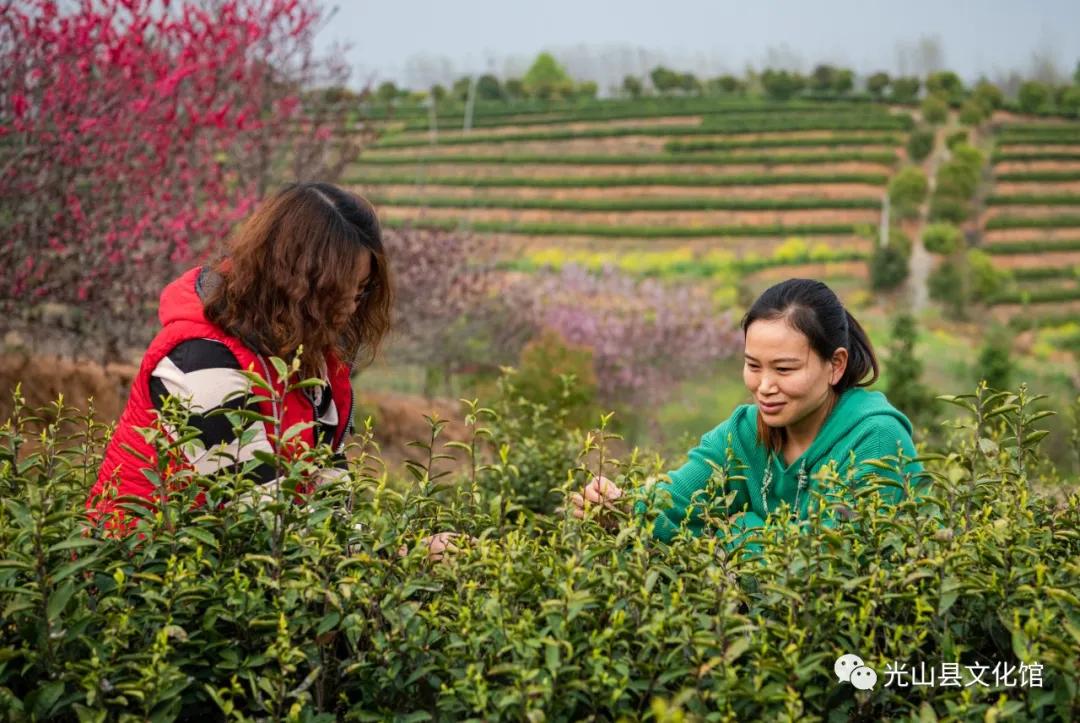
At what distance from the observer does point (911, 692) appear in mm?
1454

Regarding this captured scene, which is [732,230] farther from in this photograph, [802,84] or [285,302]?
[285,302]

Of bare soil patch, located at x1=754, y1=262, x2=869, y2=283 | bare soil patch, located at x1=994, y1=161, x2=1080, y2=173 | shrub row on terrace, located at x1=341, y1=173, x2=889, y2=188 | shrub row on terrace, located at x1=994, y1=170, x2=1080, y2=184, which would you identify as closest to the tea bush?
bare soil patch, located at x1=754, y1=262, x2=869, y2=283

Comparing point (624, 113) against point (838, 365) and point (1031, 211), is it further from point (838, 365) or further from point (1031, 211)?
point (838, 365)

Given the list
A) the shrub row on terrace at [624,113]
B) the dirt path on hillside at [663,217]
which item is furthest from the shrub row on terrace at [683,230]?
the shrub row on terrace at [624,113]

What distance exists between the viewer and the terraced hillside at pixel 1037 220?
23.5 metres

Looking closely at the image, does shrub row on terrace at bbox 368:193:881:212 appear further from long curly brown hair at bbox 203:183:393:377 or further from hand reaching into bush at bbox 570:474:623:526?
hand reaching into bush at bbox 570:474:623:526

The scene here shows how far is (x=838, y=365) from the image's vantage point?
254 centimetres

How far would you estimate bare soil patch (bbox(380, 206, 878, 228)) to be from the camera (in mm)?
26852

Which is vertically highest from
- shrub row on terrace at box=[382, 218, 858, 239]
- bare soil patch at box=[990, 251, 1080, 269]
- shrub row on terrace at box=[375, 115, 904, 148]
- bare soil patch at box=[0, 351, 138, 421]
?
shrub row on terrace at box=[375, 115, 904, 148]

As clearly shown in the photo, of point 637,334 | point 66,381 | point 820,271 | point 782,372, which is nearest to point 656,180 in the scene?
point 820,271

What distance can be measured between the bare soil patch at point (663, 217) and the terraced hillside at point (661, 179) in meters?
0.04

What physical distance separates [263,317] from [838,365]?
1.32 metres

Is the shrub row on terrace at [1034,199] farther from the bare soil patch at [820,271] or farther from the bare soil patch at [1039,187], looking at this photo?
the bare soil patch at [820,271]

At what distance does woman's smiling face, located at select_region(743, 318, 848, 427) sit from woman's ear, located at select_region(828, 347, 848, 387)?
0.06m
